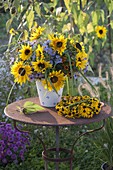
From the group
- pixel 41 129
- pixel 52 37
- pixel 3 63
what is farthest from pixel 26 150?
pixel 52 37

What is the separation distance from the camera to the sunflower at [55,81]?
8.45ft

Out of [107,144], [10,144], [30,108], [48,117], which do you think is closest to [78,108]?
[48,117]

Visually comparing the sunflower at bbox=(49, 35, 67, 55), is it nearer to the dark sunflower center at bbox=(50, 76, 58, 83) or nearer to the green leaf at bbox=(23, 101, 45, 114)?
the dark sunflower center at bbox=(50, 76, 58, 83)

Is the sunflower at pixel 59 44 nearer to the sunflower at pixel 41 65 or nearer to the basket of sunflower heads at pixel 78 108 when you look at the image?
the sunflower at pixel 41 65

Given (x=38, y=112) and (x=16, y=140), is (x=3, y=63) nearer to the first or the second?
(x=16, y=140)

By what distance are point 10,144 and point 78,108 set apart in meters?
1.14

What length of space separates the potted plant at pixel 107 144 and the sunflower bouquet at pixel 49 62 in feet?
2.43

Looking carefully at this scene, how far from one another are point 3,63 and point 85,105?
5.96ft

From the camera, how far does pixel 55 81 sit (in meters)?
2.59

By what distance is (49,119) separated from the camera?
2496mm

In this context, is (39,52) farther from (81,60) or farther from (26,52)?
(81,60)

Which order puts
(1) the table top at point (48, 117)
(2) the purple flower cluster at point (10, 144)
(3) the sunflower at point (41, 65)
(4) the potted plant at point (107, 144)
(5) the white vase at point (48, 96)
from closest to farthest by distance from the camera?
1. (1) the table top at point (48, 117)
2. (3) the sunflower at point (41, 65)
3. (5) the white vase at point (48, 96)
4. (4) the potted plant at point (107, 144)
5. (2) the purple flower cluster at point (10, 144)

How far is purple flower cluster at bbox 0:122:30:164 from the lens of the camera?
11.4ft

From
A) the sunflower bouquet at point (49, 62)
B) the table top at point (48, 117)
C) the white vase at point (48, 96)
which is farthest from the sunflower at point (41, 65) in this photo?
the table top at point (48, 117)
